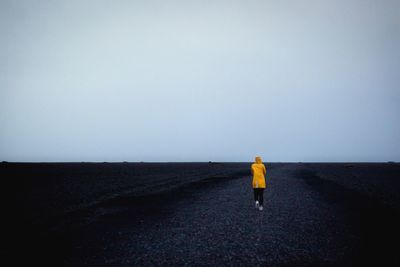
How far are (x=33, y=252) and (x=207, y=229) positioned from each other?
21.6 feet

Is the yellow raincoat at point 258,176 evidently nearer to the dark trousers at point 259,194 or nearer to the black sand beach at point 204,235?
the dark trousers at point 259,194

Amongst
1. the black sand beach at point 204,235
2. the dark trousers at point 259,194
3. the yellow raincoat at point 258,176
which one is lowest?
the black sand beach at point 204,235

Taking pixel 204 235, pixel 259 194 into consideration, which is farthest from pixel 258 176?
pixel 204 235

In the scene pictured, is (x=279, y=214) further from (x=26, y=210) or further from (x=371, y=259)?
(x=26, y=210)

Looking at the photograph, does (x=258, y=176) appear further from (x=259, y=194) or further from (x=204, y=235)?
(x=204, y=235)

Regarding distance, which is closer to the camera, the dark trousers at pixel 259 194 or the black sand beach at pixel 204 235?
the black sand beach at pixel 204 235

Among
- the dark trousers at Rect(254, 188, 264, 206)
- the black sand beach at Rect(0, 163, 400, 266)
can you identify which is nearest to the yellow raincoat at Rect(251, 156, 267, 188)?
the dark trousers at Rect(254, 188, 264, 206)

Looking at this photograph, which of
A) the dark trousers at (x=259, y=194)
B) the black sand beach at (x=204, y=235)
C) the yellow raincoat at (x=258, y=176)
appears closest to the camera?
the black sand beach at (x=204, y=235)

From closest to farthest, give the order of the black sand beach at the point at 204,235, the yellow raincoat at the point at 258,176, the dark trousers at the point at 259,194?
the black sand beach at the point at 204,235 → the yellow raincoat at the point at 258,176 → the dark trousers at the point at 259,194

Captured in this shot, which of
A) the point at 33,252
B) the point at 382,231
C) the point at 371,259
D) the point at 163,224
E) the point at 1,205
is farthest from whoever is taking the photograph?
the point at 1,205

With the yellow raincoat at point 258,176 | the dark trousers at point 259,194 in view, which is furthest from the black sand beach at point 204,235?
the yellow raincoat at point 258,176

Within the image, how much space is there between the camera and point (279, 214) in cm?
1588

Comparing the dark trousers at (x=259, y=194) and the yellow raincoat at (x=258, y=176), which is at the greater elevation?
the yellow raincoat at (x=258, y=176)

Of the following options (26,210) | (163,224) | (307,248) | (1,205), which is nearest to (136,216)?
(163,224)
